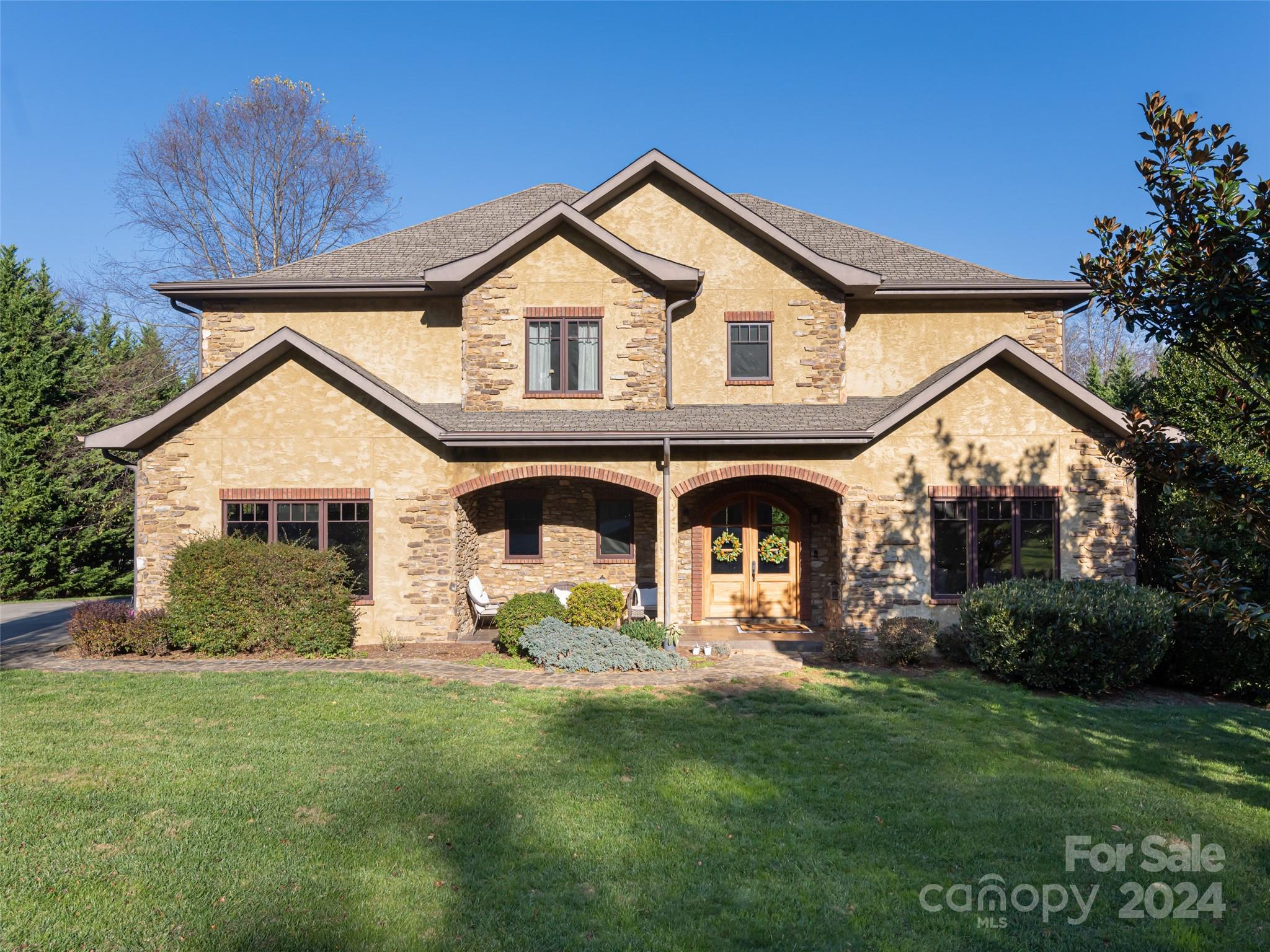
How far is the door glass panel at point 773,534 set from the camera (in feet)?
50.1

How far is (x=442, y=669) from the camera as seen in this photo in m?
11.3

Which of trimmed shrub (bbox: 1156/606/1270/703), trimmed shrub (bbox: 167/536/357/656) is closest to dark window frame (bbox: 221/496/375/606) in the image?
trimmed shrub (bbox: 167/536/357/656)

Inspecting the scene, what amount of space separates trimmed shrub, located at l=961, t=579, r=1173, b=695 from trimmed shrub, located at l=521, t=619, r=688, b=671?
15.0ft

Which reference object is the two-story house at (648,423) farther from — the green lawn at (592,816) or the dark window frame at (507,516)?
the green lawn at (592,816)

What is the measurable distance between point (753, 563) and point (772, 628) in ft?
4.65

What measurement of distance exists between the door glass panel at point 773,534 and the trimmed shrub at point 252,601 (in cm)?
804

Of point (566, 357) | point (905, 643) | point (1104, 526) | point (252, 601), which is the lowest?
point (905, 643)

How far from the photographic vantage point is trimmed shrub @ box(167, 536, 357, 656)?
471 inches

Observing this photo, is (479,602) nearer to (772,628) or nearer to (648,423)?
(648,423)

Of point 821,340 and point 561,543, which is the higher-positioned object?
point 821,340

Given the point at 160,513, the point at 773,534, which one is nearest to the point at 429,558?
the point at 160,513

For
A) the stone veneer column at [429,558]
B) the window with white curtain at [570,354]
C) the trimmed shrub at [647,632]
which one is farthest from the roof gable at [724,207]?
the trimmed shrub at [647,632]

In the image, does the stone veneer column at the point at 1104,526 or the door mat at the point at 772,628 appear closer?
the stone veneer column at the point at 1104,526

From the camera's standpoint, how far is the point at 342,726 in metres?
8.24
